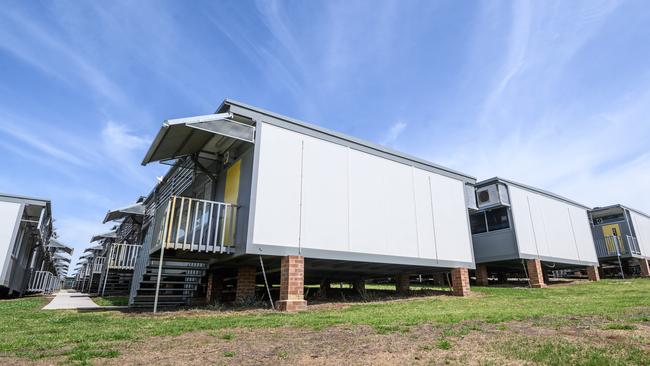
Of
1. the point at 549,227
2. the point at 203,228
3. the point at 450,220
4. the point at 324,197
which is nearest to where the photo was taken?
the point at 203,228

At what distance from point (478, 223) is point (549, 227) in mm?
3459

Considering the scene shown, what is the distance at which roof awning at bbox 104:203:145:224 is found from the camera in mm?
18438

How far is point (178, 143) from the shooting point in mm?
10469

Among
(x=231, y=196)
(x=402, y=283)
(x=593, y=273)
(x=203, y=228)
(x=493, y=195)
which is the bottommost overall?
(x=402, y=283)

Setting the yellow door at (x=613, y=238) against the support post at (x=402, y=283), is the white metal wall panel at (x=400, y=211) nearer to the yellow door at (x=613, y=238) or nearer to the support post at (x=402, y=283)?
the support post at (x=402, y=283)

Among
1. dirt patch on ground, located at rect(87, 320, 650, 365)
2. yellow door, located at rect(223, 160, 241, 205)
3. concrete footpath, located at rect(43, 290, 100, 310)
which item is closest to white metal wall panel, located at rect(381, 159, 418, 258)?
yellow door, located at rect(223, 160, 241, 205)

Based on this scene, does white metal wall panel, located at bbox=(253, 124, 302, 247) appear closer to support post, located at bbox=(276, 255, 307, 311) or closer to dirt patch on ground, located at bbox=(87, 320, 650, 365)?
support post, located at bbox=(276, 255, 307, 311)

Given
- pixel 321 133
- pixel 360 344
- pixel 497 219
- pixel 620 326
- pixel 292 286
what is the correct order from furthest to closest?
pixel 497 219
pixel 321 133
pixel 292 286
pixel 620 326
pixel 360 344

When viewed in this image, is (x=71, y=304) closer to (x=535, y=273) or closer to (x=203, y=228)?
(x=203, y=228)

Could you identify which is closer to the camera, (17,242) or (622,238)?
(17,242)

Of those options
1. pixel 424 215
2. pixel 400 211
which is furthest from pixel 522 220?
pixel 400 211

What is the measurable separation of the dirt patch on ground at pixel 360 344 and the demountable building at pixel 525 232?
12.0 meters

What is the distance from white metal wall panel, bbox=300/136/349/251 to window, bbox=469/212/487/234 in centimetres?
1086

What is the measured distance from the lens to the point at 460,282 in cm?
1257
